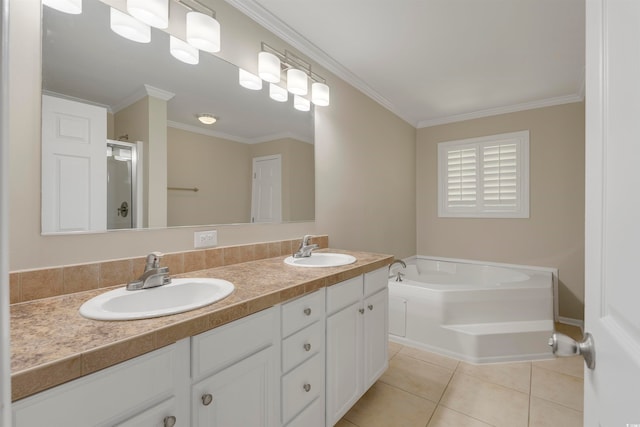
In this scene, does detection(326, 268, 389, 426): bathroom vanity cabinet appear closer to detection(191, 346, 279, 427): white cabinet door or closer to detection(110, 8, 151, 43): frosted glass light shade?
detection(191, 346, 279, 427): white cabinet door

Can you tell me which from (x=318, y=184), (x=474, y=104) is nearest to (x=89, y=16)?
(x=318, y=184)

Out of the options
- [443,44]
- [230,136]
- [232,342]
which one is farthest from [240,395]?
[443,44]

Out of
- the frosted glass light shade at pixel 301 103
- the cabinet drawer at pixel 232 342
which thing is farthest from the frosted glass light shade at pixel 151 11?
the cabinet drawer at pixel 232 342

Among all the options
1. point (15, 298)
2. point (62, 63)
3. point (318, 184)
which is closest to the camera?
point (15, 298)

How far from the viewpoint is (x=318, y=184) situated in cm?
232

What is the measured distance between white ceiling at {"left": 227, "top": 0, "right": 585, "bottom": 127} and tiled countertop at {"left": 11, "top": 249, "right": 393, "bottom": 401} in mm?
1684

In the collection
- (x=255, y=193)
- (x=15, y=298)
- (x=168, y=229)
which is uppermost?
(x=255, y=193)

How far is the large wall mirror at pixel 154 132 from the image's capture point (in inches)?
43.4

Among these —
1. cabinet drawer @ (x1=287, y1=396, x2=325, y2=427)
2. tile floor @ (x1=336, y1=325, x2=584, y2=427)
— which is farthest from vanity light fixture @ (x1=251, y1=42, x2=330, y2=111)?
tile floor @ (x1=336, y1=325, x2=584, y2=427)

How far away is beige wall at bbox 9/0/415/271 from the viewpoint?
39.0 inches

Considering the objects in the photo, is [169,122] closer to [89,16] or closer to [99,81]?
[99,81]

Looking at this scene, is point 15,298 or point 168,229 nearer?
point 15,298

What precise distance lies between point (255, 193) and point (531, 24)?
86.3 inches

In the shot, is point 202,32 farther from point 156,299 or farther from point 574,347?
point 574,347
